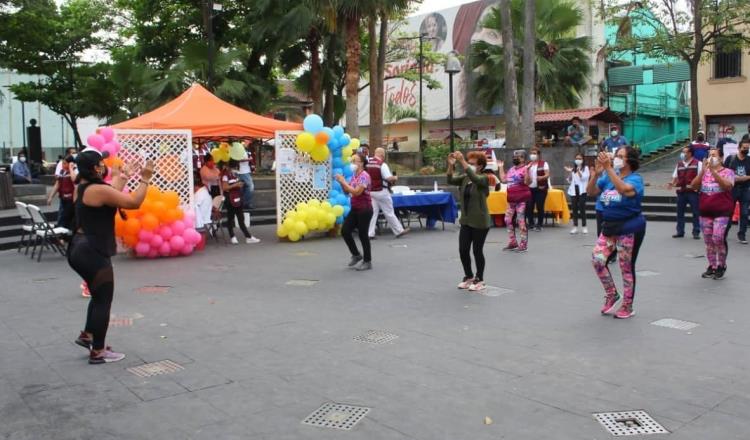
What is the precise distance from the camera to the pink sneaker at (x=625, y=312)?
668cm

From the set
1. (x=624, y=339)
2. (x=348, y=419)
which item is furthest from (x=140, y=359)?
(x=624, y=339)

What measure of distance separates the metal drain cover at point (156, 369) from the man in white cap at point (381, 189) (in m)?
7.55

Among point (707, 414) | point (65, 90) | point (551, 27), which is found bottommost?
point (707, 414)

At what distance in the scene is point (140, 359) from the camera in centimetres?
549

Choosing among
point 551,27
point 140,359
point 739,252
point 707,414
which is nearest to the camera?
point 707,414

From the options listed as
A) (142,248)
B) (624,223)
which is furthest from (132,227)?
(624,223)

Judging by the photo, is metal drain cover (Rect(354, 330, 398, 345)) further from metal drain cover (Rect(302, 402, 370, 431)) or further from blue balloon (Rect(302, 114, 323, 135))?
blue balloon (Rect(302, 114, 323, 135))

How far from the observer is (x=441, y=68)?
136 feet

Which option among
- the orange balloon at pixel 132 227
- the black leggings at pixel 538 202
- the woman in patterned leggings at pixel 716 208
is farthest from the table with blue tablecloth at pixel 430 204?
the woman in patterned leggings at pixel 716 208

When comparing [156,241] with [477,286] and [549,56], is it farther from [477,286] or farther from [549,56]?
[549,56]

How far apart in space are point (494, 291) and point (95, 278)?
14.9ft

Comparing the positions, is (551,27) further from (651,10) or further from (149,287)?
(149,287)

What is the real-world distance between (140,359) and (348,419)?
7.08ft

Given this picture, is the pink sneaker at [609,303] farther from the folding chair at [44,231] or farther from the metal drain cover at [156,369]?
the folding chair at [44,231]
